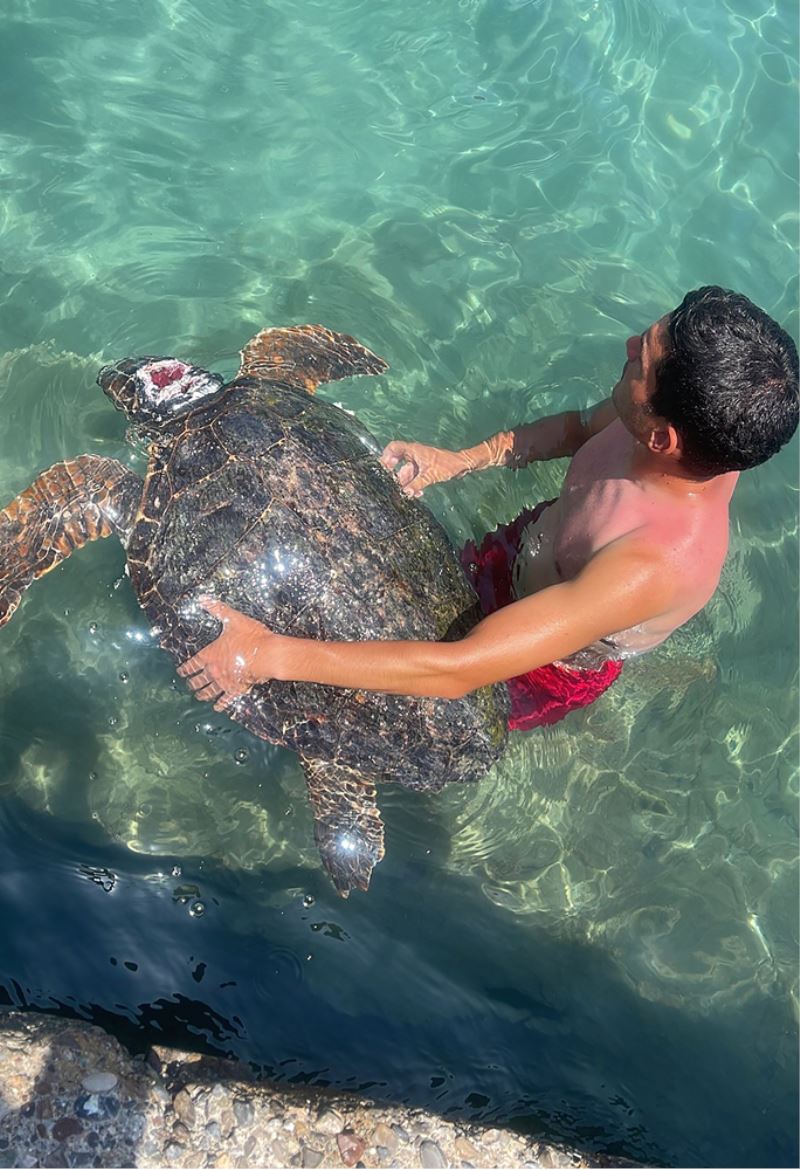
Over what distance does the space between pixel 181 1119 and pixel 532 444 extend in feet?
11.8

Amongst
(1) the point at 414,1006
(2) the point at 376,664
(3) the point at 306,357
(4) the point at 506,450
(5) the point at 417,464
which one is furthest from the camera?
(3) the point at 306,357

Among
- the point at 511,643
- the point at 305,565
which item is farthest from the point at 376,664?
the point at 305,565

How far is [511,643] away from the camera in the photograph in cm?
333

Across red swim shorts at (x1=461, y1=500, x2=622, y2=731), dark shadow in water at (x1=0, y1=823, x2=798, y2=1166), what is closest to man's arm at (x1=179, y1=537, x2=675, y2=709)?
red swim shorts at (x1=461, y1=500, x2=622, y2=731)

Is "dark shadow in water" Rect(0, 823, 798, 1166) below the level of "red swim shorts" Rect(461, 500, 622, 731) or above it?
below

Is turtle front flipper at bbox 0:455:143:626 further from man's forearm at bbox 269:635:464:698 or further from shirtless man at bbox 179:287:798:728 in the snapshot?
man's forearm at bbox 269:635:464:698

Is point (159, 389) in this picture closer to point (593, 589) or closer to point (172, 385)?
point (172, 385)

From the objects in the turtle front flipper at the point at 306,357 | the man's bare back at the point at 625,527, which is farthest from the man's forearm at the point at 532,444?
the turtle front flipper at the point at 306,357

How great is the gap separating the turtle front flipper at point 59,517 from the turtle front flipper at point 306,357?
109 centimetres

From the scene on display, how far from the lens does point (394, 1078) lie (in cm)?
403

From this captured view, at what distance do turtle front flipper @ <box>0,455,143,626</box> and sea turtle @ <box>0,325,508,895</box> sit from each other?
1 cm

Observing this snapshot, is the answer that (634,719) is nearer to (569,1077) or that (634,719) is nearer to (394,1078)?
→ (569,1077)

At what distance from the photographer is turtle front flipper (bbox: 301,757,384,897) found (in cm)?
A: 445

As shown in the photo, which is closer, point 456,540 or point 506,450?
point 506,450
